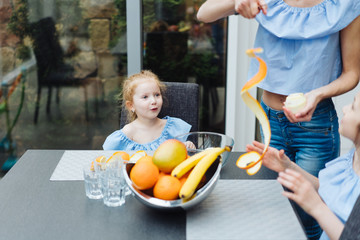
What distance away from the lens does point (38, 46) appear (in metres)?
3.09

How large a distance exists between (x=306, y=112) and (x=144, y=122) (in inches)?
34.9

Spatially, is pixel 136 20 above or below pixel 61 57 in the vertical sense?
above

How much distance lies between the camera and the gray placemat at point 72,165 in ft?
4.91

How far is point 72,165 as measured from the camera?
5.25 feet

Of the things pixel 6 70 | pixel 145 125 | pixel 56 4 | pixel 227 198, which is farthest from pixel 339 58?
pixel 6 70

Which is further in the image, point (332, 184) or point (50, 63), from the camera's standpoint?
point (50, 63)

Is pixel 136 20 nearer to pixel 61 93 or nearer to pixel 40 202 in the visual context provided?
pixel 61 93

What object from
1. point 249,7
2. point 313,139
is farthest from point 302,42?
point 313,139

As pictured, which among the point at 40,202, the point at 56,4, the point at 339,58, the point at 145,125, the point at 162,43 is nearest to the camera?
the point at 40,202

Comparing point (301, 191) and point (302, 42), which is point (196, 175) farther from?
point (302, 42)

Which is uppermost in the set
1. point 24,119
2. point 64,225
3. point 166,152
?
point 166,152

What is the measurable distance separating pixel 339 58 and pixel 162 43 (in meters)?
1.73

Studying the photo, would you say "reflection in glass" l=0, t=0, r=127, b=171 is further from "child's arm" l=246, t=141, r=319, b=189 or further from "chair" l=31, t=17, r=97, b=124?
"child's arm" l=246, t=141, r=319, b=189

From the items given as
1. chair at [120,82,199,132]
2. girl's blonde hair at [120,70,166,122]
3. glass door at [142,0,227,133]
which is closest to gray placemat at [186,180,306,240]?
chair at [120,82,199,132]
